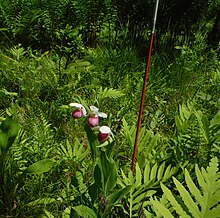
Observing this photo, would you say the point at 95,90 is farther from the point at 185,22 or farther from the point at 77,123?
the point at 185,22

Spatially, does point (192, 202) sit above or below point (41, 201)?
above

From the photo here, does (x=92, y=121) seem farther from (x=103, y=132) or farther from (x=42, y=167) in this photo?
(x=42, y=167)

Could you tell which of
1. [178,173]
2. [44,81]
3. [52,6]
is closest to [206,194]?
[178,173]

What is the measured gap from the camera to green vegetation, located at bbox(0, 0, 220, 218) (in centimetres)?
129

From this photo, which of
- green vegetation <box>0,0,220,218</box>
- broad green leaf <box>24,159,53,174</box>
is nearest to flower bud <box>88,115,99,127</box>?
green vegetation <box>0,0,220,218</box>

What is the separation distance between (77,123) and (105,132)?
80cm

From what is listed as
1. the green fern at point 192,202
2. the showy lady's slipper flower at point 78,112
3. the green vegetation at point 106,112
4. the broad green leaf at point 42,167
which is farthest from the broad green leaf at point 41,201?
the green fern at point 192,202

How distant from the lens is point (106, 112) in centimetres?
208

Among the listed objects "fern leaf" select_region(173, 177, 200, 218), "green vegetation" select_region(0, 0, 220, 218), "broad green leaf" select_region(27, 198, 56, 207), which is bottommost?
"broad green leaf" select_region(27, 198, 56, 207)

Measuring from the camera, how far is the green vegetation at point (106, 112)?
1.29 m

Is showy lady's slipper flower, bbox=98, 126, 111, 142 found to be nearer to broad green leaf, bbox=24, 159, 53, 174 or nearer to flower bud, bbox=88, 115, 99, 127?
flower bud, bbox=88, 115, 99, 127

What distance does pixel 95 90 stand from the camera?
2246 mm

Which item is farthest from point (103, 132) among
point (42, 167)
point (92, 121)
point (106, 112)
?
point (106, 112)

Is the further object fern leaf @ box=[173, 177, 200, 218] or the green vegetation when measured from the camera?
the green vegetation
